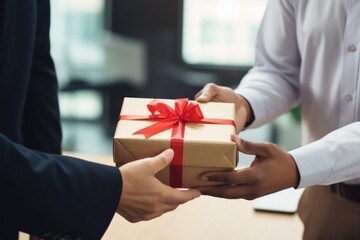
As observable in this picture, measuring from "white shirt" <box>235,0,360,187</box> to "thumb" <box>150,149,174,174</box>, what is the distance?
328 mm

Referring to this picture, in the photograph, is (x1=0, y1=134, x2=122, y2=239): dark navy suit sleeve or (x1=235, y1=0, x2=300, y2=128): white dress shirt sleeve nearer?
(x1=0, y1=134, x2=122, y2=239): dark navy suit sleeve

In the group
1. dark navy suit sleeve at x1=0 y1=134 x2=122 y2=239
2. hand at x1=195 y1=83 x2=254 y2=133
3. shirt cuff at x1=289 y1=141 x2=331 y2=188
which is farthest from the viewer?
hand at x1=195 y1=83 x2=254 y2=133

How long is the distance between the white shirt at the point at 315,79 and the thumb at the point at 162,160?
328mm

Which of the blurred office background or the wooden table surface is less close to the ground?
the wooden table surface

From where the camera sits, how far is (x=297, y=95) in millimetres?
1935

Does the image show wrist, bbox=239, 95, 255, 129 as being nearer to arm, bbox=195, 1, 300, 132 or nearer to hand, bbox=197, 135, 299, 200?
arm, bbox=195, 1, 300, 132

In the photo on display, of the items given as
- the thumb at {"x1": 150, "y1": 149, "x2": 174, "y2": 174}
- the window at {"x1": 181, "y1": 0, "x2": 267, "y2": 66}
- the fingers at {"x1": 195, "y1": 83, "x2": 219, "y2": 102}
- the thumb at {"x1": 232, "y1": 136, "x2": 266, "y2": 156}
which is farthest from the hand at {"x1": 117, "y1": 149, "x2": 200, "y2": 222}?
the window at {"x1": 181, "y1": 0, "x2": 267, "y2": 66}

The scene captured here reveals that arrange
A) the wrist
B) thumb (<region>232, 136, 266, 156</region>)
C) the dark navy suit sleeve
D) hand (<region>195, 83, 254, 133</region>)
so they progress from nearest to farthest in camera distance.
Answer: the dark navy suit sleeve
thumb (<region>232, 136, 266, 156</region>)
hand (<region>195, 83, 254, 133</region>)
the wrist

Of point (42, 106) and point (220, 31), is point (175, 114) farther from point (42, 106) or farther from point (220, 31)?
point (220, 31)

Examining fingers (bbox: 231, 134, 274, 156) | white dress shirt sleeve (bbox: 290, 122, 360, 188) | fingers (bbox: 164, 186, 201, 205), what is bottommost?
fingers (bbox: 164, 186, 201, 205)

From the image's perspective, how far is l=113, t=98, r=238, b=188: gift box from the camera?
133 centimetres

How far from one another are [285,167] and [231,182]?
165 millimetres

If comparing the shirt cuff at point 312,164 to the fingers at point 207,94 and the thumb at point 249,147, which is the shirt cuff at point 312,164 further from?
the fingers at point 207,94

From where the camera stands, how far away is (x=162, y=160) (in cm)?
132
